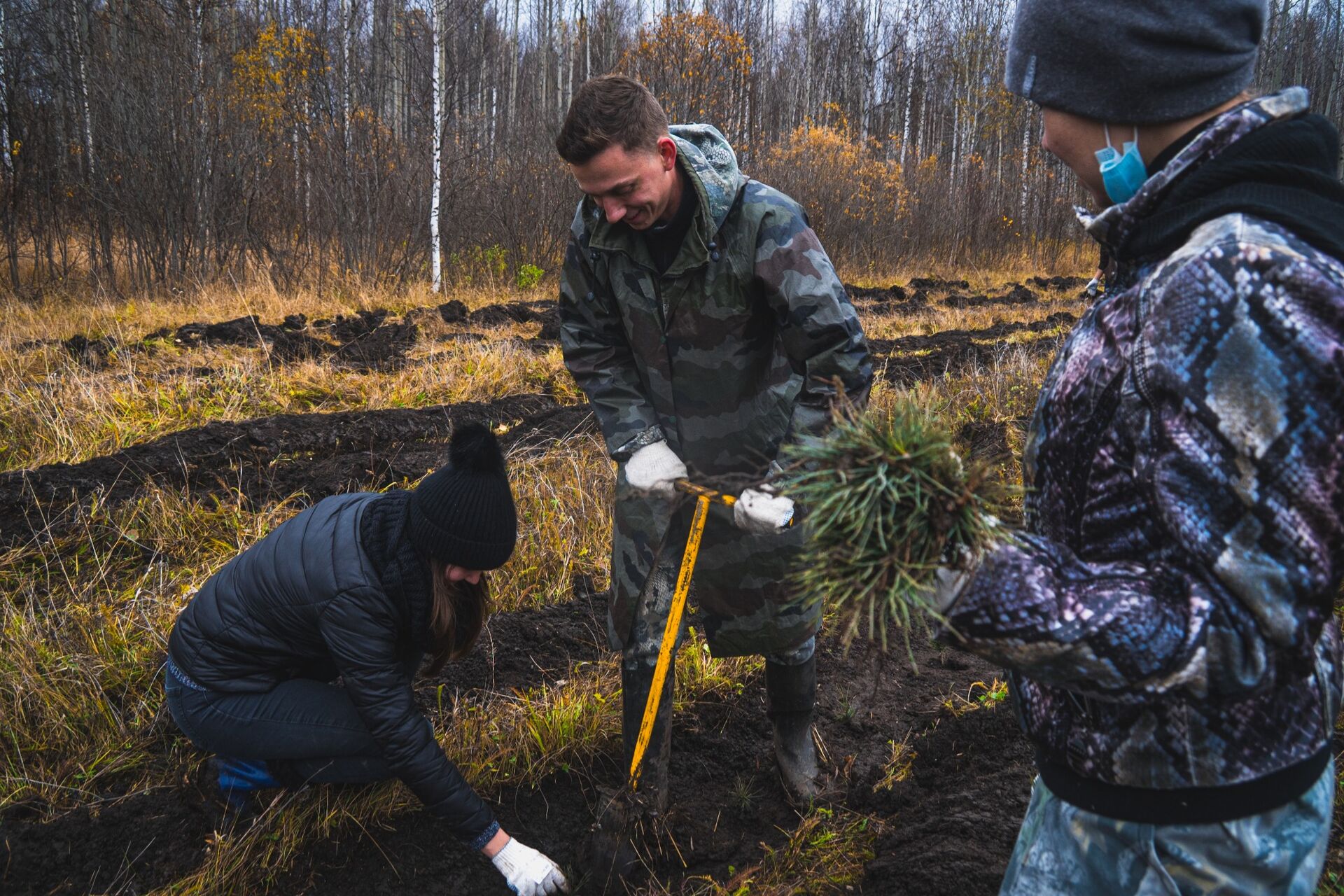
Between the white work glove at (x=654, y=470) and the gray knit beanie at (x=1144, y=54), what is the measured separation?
60.1 inches

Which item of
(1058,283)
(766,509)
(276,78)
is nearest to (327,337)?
(276,78)

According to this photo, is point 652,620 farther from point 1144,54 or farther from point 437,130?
point 437,130

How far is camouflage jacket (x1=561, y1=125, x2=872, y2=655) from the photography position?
7.97 ft

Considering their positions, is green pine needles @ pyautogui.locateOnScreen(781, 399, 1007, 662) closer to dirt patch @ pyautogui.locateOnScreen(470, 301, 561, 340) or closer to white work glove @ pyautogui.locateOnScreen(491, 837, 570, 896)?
white work glove @ pyautogui.locateOnScreen(491, 837, 570, 896)

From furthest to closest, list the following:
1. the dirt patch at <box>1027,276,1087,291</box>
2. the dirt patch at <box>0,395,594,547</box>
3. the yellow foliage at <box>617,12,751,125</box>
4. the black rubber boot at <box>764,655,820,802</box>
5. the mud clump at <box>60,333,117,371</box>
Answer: the dirt patch at <box>1027,276,1087,291</box>, the yellow foliage at <box>617,12,751,125</box>, the mud clump at <box>60,333,117,371</box>, the dirt patch at <box>0,395,594,547</box>, the black rubber boot at <box>764,655,820,802</box>

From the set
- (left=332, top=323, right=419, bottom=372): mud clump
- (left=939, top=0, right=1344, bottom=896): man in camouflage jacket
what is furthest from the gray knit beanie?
(left=332, top=323, right=419, bottom=372): mud clump

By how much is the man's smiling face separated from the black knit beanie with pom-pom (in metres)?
0.69

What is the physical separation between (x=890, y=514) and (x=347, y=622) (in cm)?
174

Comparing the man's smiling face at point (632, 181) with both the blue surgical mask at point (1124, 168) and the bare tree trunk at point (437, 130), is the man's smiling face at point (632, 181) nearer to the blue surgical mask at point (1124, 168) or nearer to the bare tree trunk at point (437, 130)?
the blue surgical mask at point (1124, 168)

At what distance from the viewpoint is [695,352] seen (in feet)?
8.56

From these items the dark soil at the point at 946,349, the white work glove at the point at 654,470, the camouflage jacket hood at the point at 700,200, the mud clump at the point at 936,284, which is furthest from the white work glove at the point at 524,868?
the mud clump at the point at 936,284

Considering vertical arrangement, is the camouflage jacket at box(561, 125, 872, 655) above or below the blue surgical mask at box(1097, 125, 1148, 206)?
below

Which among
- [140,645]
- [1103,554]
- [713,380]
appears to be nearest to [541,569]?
[140,645]

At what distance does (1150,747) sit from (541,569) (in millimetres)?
3352
